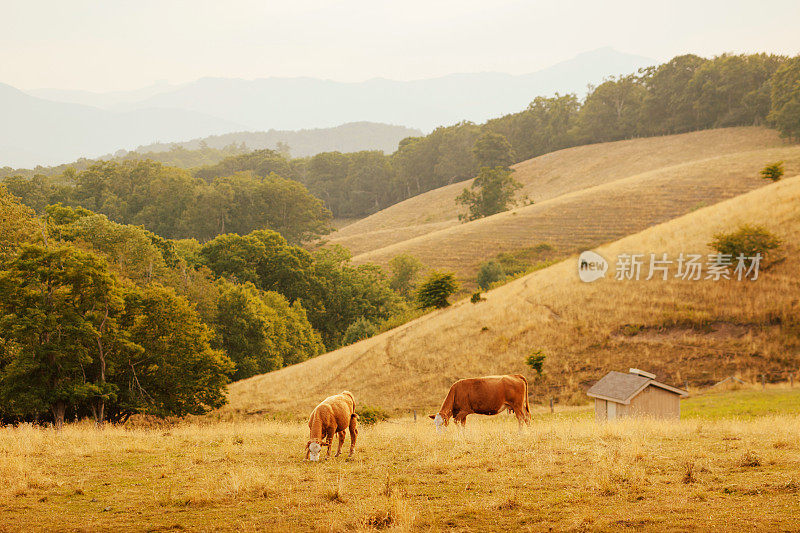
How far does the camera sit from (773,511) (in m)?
9.23

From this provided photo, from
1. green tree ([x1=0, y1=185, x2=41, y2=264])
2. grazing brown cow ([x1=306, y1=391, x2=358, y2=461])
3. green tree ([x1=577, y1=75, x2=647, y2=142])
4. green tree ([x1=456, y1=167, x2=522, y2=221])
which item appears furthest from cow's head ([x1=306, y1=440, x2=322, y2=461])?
green tree ([x1=577, y1=75, x2=647, y2=142])

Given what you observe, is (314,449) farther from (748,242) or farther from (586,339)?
(748,242)

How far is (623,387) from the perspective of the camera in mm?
29781

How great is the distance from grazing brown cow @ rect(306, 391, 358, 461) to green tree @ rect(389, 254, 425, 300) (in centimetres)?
7708

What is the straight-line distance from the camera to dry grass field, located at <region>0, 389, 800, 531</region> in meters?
9.56

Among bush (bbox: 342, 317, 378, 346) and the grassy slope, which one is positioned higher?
the grassy slope

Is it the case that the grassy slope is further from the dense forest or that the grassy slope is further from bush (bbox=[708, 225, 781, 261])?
bush (bbox=[708, 225, 781, 261])

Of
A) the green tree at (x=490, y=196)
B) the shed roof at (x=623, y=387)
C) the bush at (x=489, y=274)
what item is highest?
the green tree at (x=490, y=196)

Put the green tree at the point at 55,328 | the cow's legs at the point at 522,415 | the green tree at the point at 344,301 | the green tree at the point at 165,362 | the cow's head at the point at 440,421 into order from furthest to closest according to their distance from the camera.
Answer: the green tree at the point at 344,301, the green tree at the point at 165,362, the green tree at the point at 55,328, the cow's legs at the point at 522,415, the cow's head at the point at 440,421

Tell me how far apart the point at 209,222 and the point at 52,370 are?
334 ft

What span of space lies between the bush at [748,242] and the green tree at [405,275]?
4974 centimetres

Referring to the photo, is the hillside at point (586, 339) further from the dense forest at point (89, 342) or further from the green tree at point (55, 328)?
the green tree at point (55, 328)

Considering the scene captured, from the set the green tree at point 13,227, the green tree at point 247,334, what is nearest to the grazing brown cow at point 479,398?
the green tree at point 13,227

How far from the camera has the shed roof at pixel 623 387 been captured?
29.1 metres
